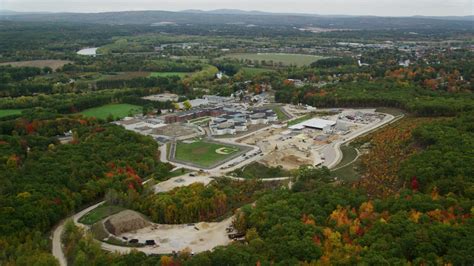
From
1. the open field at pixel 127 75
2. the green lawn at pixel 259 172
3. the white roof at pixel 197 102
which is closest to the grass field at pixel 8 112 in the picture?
the white roof at pixel 197 102

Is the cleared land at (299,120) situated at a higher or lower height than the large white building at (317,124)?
lower

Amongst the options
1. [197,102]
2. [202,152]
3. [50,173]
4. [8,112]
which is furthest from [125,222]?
[197,102]

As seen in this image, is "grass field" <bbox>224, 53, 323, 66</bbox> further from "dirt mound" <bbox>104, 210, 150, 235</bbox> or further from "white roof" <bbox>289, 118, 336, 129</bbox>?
"dirt mound" <bbox>104, 210, 150, 235</bbox>

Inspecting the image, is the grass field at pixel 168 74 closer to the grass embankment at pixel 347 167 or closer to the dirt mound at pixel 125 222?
the grass embankment at pixel 347 167

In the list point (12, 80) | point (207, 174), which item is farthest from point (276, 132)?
point (12, 80)

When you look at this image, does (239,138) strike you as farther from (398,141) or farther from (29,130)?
(29,130)

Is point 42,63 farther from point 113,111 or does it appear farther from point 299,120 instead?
point 299,120
